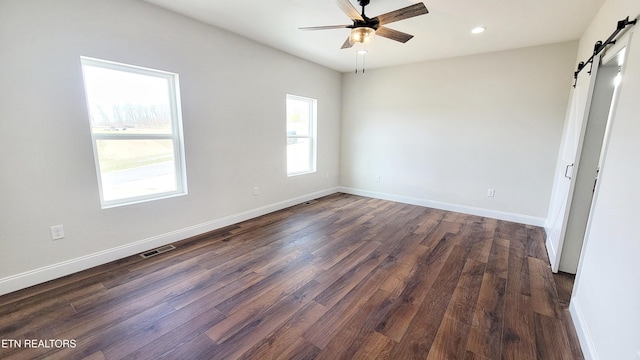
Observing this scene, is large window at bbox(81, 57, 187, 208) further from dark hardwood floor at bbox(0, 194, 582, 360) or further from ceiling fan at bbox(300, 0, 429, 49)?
ceiling fan at bbox(300, 0, 429, 49)

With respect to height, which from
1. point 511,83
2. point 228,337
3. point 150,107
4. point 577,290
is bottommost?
point 228,337

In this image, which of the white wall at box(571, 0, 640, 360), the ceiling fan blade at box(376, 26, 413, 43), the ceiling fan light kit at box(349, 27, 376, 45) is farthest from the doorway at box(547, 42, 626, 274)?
the ceiling fan light kit at box(349, 27, 376, 45)

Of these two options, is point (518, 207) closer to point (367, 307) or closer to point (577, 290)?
point (577, 290)

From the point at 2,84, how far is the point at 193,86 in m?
1.51

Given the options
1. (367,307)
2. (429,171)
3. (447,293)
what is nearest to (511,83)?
(429,171)

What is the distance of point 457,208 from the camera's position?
4559mm

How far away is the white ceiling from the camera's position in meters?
2.54

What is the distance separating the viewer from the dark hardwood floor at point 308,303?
5.38 feet

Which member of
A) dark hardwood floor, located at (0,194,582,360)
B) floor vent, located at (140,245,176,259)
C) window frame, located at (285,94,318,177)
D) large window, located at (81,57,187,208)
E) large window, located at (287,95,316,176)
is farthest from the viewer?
window frame, located at (285,94,318,177)

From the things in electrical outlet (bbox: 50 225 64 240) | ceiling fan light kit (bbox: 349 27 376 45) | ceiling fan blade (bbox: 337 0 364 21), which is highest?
ceiling fan blade (bbox: 337 0 364 21)

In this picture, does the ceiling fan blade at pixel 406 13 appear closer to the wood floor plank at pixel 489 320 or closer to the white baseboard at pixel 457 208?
the wood floor plank at pixel 489 320

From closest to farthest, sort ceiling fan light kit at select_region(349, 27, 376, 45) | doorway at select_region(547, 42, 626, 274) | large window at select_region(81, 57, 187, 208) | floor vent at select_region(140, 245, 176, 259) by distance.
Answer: doorway at select_region(547, 42, 626, 274), ceiling fan light kit at select_region(349, 27, 376, 45), large window at select_region(81, 57, 187, 208), floor vent at select_region(140, 245, 176, 259)

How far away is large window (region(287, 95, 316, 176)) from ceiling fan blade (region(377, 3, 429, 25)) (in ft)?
8.41

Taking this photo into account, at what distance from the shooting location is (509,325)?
72.7 inches
